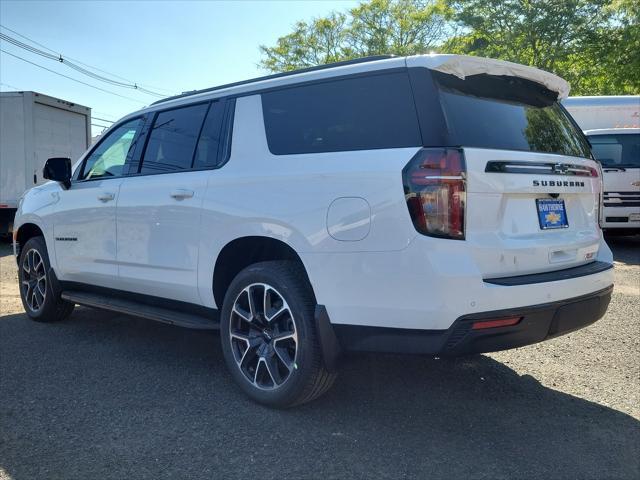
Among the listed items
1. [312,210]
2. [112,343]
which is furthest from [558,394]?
[112,343]

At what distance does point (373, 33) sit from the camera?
2694 centimetres

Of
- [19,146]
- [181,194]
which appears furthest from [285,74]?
[19,146]

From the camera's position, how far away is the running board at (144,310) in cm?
389

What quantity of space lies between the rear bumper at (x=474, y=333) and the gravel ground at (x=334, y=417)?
526mm

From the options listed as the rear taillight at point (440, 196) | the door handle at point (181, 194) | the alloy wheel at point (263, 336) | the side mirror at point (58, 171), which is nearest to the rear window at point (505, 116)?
the rear taillight at point (440, 196)

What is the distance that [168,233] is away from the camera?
4.05 metres

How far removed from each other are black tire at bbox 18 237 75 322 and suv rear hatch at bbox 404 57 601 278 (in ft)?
13.4

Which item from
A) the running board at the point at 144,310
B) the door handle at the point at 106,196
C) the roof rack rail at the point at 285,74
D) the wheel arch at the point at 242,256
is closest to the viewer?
the roof rack rail at the point at 285,74

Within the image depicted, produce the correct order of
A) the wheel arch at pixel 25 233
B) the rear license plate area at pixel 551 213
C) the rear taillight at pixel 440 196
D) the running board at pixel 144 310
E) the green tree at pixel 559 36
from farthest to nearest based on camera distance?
the green tree at pixel 559 36, the wheel arch at pixel 25 233, the running board at pixel 144 310, the rear license plate area at pixel 551 213, the rear taillight at pixel 440 196

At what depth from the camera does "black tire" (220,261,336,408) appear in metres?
3.22

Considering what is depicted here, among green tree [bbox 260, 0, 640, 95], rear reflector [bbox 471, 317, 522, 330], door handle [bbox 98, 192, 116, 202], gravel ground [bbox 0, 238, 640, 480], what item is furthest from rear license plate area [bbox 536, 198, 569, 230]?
green tree [bbox 260, 0, 640, 95]

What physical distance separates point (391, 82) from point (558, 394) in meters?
2.24

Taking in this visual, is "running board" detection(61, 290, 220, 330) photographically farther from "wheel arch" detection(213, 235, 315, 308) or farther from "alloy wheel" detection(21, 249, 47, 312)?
"alloy wheel" detection(21, 249, 47, 312)

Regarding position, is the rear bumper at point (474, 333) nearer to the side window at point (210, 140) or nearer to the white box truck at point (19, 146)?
the side window at point (210, 140)
